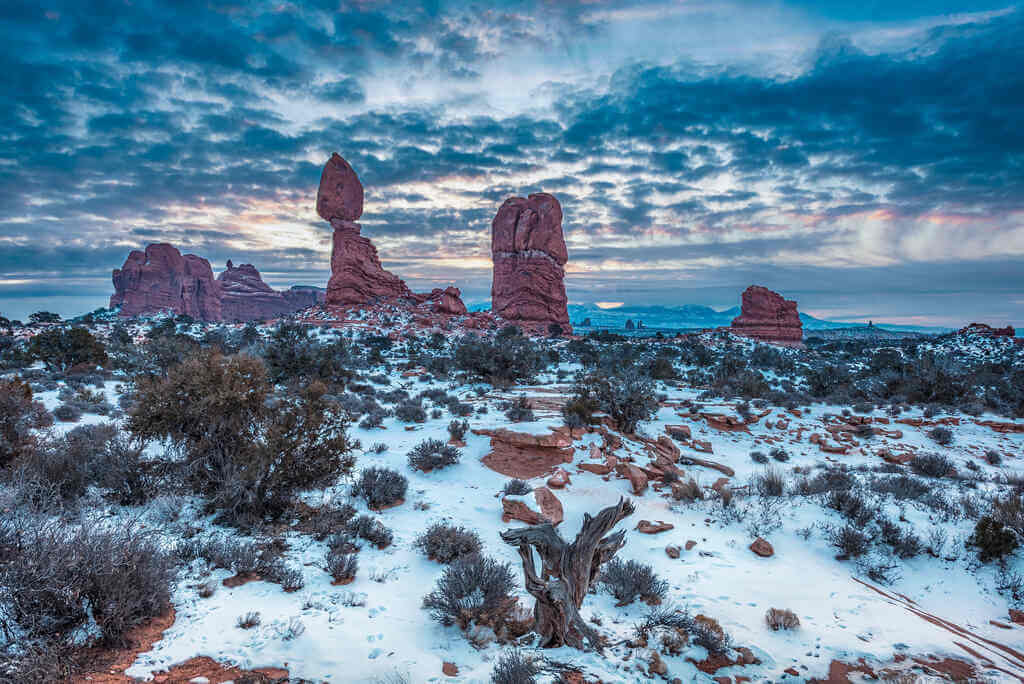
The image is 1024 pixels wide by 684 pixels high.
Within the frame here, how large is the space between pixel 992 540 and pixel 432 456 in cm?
933

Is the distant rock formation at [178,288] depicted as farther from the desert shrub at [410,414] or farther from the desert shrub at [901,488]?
the desert shrub at [901,488]

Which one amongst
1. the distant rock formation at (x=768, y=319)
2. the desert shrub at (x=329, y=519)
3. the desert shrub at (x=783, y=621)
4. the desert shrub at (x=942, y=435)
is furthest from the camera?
the distant rock formation at (x=768, y=319)

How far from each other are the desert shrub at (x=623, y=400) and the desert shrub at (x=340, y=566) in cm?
813

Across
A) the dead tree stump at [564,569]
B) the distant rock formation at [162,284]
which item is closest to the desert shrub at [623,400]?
the dead tree stump at [564,569]

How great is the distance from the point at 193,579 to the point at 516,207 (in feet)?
215

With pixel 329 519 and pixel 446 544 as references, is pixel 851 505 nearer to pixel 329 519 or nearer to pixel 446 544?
pixel 446 544

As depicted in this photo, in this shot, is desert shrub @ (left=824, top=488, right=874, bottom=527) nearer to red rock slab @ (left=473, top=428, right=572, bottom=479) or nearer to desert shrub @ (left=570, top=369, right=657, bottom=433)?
red rock slab @ (left=473, top=428, right=572, bottom=479)

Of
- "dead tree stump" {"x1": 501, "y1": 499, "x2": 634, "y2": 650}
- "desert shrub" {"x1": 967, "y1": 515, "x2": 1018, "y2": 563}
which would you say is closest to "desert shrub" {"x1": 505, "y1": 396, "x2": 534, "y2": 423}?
"dead tree stump" {"x1": 501, "y1": 499, "x2": 634, "y2": 650}

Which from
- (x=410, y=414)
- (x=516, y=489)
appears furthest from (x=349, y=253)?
(x=516, y=489)

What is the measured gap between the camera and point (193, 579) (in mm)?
4824

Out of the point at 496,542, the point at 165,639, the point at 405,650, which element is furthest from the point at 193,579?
the point at 496,542

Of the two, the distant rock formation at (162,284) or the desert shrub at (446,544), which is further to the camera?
the distant rock formation at (162,284)

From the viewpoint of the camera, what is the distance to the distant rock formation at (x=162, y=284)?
94.2 m

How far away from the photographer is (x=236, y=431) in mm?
7277
